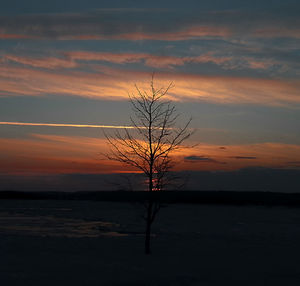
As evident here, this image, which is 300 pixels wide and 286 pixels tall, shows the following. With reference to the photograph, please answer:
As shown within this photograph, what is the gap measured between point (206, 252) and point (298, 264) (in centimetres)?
421

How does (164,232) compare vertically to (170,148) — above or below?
below

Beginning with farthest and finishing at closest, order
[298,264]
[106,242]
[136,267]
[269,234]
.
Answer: [269,234], [106,242], [298,264], [136,267]

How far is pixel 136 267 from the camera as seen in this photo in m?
15.0

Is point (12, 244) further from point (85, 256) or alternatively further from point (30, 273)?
point (30, 273)

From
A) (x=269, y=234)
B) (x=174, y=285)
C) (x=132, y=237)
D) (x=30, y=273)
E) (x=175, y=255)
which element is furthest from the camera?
(x=269, y=234)

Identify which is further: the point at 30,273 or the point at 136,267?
the point at 136,267

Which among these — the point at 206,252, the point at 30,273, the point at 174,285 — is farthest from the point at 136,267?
the point at 206,252

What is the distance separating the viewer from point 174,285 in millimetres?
12711

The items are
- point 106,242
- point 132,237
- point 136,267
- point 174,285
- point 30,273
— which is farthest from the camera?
point 132,237

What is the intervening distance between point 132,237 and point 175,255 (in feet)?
21.8

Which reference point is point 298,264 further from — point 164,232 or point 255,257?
point 164,232

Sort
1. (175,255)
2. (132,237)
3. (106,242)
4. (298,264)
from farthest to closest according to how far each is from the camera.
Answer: (132,237) < (106,242) < (175,255) < (298,264)

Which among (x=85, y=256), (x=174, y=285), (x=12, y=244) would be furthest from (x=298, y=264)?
(x=12, y=244)

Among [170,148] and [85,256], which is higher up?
[170,148]
